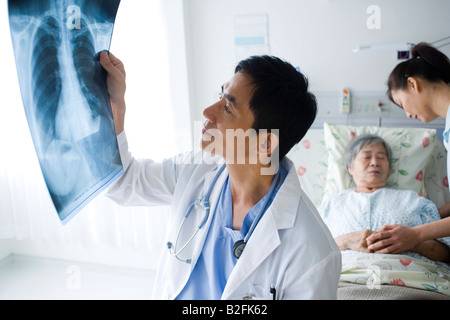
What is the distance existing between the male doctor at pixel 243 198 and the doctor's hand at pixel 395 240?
562 millimetres

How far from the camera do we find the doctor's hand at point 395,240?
1.55 metres

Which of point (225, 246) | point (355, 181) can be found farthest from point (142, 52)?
point (225, 246)

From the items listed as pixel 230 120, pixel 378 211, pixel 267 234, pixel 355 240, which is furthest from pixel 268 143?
pixel 378 211

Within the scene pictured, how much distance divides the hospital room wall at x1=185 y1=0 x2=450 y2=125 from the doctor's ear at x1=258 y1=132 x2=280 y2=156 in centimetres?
120

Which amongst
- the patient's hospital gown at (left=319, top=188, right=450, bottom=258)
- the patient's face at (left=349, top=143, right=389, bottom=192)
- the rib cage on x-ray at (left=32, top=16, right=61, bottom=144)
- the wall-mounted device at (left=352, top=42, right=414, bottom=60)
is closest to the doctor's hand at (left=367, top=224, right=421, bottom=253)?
the patient's hospital gown at (left=319, top=188, right=450, bottom=258)

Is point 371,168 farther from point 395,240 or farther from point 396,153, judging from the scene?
point 395,240

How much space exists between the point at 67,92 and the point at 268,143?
558 millimetres

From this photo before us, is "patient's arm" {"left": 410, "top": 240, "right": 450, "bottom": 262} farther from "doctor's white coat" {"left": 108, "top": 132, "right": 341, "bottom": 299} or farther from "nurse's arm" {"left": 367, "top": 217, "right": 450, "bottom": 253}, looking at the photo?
"doctor's white coat" {"left": 108, "top": 132, "right": 341, "bottom": 299}

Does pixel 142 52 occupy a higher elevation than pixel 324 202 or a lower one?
higher

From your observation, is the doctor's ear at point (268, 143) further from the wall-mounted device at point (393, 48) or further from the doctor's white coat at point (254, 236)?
the wall-mounted device at point (393, 48)

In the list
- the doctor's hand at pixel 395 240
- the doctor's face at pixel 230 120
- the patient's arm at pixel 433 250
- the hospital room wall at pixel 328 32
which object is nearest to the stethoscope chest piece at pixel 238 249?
the doctor's face at pixel 230 120
